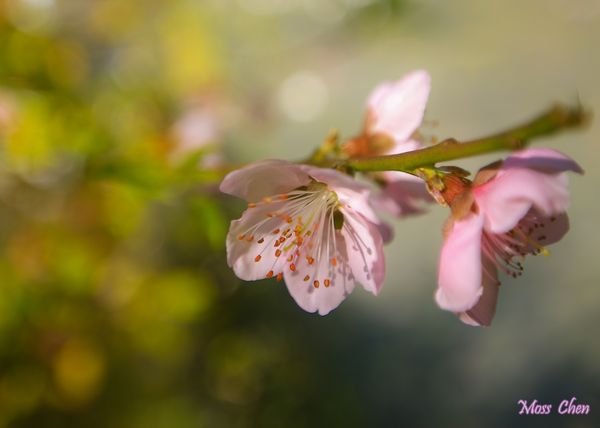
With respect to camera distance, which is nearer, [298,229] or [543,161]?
[543,161]

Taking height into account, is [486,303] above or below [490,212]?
below

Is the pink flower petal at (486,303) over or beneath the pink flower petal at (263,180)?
beneath

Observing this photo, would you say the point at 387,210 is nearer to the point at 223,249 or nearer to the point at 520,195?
the point at 520,195

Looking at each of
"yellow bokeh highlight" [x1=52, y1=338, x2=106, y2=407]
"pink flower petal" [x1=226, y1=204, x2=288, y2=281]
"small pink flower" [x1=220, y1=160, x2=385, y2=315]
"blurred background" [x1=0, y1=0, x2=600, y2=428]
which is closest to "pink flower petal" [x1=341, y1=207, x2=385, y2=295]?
"small pink flower" [x1=220, y1=160, x2=385, y2=315]

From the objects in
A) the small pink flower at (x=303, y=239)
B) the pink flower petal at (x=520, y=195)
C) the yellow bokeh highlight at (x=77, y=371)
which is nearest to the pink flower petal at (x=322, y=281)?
the small pink flower at (x=303, y=239)

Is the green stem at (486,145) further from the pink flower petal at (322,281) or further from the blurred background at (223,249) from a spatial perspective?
the blurred background at (223,249)

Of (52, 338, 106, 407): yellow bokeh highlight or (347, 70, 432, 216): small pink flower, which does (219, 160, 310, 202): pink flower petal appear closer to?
(347, 70, 432, 216): small pink flower

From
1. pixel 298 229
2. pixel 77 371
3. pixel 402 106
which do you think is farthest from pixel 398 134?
pixel 77 371
